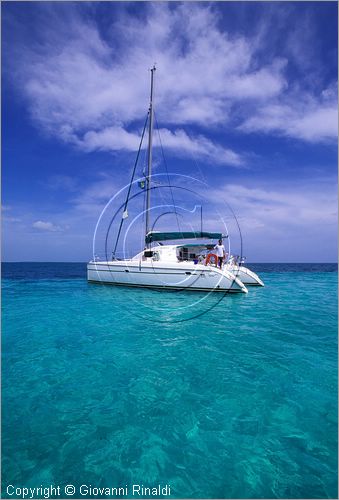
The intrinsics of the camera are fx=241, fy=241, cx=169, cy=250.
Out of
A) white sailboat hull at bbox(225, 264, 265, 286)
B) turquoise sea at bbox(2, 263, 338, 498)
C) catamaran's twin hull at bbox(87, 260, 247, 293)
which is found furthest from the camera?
white sailboat hull at bbox(225, 264, 265, 286)

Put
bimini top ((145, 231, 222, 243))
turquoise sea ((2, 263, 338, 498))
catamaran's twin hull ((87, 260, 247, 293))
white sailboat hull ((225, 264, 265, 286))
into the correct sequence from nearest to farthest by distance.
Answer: turquoise sea ((2, 263, 338, 498)), catamaran's twin hull ((87, 260, 247, 293)), bimini top ((145, 231, 222, 243)), white sailboat hull ((225, 264, 265, 286))

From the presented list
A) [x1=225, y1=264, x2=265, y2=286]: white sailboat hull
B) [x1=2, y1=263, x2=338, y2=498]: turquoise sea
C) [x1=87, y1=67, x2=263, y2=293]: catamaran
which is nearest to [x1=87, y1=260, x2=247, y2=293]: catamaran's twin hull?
[x1=87, y1=67, x2=263, y2=293]: catamaran

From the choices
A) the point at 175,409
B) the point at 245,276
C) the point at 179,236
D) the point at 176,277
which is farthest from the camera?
the point at 245,276

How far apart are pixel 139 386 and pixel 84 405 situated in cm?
117

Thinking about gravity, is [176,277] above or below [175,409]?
above

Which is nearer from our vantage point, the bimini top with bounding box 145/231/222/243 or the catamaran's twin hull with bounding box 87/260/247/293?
the catamaran's twin hull with bounding box 87/260/247/293

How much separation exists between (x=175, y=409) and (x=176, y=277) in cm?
1268

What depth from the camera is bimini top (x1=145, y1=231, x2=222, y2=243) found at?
62.5 feet

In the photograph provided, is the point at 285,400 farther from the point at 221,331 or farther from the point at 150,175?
the point at 150,175

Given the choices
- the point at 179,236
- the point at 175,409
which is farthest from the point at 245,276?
the point at 175,409

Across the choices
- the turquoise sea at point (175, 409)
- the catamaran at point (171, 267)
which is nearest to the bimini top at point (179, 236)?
the catamaran at point (171, 267)

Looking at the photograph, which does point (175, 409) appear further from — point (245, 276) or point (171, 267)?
point (245, 276)

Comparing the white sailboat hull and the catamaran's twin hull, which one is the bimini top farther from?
the white sailboat hull

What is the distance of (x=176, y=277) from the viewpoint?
17109mm
